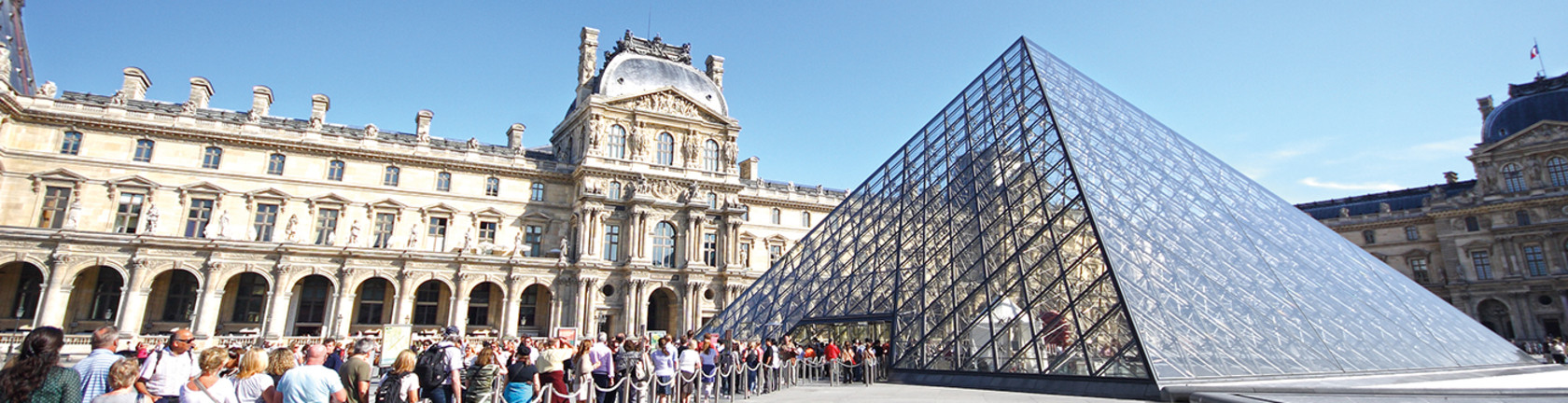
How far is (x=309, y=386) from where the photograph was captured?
4.76 meters

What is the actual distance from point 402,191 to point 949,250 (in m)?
22.6

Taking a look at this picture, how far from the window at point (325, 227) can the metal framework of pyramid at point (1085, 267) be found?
16.8 metres

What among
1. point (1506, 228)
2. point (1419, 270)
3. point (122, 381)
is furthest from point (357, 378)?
point (1419, 270)

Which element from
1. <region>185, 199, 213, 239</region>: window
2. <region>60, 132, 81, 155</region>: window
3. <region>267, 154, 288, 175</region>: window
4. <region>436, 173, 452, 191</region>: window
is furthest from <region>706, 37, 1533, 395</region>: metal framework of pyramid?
<region>60, 132, 81, 155</region>: window

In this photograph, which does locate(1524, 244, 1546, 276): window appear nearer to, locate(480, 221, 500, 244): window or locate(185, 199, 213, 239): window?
locate(480, 221, 500, 244): window

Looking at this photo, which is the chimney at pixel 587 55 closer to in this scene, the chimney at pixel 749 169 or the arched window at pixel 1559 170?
the chimney at pixel 749 169

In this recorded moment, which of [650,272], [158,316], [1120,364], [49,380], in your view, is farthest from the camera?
[650,272]

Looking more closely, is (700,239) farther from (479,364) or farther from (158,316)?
(479,364)

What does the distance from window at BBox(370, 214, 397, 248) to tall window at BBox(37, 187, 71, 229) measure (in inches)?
341

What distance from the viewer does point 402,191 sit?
29.1m

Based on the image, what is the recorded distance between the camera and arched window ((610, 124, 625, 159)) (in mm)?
31531

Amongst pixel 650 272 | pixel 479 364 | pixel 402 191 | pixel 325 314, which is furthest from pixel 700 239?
pixel 479 364

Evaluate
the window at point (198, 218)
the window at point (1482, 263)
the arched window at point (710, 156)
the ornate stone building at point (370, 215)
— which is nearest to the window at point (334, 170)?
the ornate stone building at point (370, 215)

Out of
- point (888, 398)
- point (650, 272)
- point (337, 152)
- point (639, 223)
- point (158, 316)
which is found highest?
point (337, 152)
